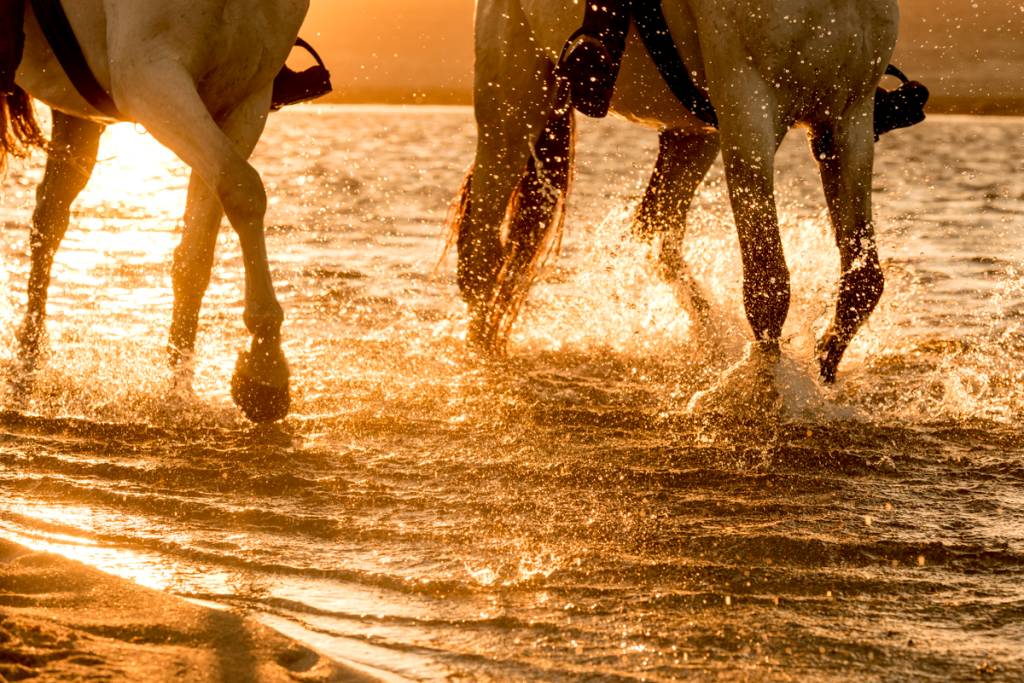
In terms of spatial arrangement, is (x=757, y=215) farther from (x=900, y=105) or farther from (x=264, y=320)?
(x=264, y=320)

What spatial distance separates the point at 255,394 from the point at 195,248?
860 millimetres

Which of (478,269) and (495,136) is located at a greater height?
(495,136)

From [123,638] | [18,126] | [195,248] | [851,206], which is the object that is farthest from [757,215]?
[123,638]

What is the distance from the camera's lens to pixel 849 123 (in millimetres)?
5188

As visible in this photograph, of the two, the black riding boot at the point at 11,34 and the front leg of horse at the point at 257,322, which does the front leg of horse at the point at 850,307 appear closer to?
the front leg of horse at the point at 257,322

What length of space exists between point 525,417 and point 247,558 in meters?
1.95

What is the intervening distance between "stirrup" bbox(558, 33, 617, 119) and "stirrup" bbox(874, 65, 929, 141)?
1.07 m

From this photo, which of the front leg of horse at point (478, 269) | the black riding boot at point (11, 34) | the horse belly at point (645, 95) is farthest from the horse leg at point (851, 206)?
the black riding boot at point (11, 34)

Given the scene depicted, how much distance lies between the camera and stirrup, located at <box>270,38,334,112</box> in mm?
5324

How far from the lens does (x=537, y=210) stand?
22.3 ft

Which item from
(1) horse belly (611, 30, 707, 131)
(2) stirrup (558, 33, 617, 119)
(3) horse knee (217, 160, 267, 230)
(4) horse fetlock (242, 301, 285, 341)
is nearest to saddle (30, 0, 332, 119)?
(3) horse knee (217, 160, 267, 230)

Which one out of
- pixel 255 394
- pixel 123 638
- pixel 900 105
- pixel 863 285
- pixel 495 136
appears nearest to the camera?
pixel 123 638

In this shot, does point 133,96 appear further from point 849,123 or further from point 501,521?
point 849,123

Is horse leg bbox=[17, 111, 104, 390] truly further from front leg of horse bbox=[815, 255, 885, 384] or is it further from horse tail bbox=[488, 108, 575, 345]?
front leg of horse bbox=[815, 255, 885, 384]
